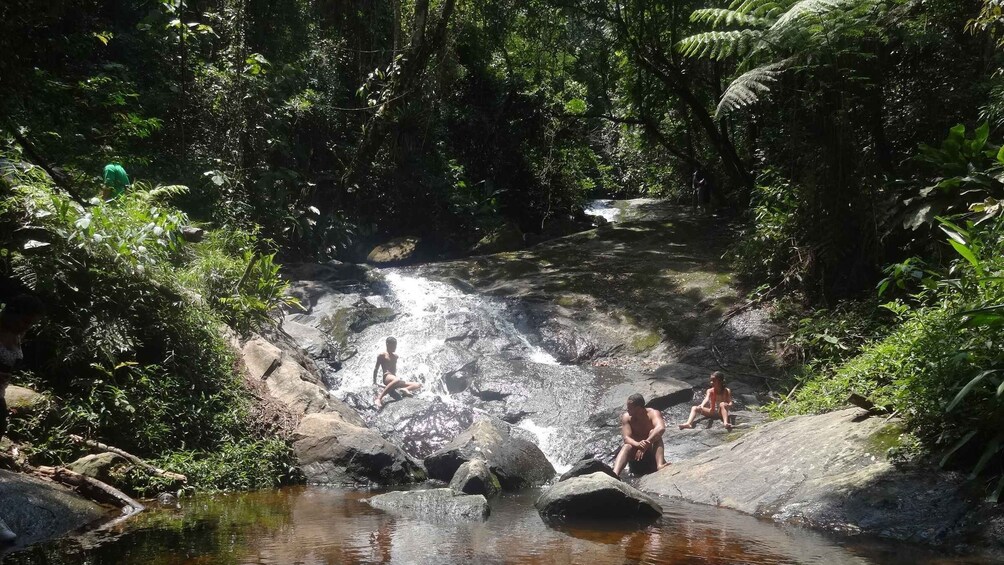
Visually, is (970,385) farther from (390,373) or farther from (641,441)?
(390,373)

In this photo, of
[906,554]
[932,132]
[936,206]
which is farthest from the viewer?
[932,132]

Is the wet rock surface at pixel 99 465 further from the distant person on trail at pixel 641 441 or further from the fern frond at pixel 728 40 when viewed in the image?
the fern frond at pixel 728 40

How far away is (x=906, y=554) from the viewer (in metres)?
5.22

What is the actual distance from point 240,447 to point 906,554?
6.24 meters

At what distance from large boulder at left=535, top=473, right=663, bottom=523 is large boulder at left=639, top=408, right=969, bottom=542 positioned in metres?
1.01

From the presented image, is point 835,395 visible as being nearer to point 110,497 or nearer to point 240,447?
point 240,447

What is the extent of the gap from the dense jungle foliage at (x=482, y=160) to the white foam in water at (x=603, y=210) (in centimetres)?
210

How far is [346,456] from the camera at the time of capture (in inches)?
332

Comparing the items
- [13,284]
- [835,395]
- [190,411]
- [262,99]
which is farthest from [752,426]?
[262,99]

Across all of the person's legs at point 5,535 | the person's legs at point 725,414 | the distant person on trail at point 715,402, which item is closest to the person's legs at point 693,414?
the distant person on trail at point 715,402

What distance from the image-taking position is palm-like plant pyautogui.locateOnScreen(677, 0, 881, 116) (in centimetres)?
984

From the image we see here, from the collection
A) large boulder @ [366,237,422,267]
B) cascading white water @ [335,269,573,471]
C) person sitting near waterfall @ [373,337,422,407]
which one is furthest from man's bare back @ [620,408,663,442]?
large boulder @ [366,237,422,267]

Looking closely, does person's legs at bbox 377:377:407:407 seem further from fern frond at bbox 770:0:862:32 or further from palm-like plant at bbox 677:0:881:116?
fern frond at bbox 770:0:862:32

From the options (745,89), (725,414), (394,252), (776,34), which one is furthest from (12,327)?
(394,252)
